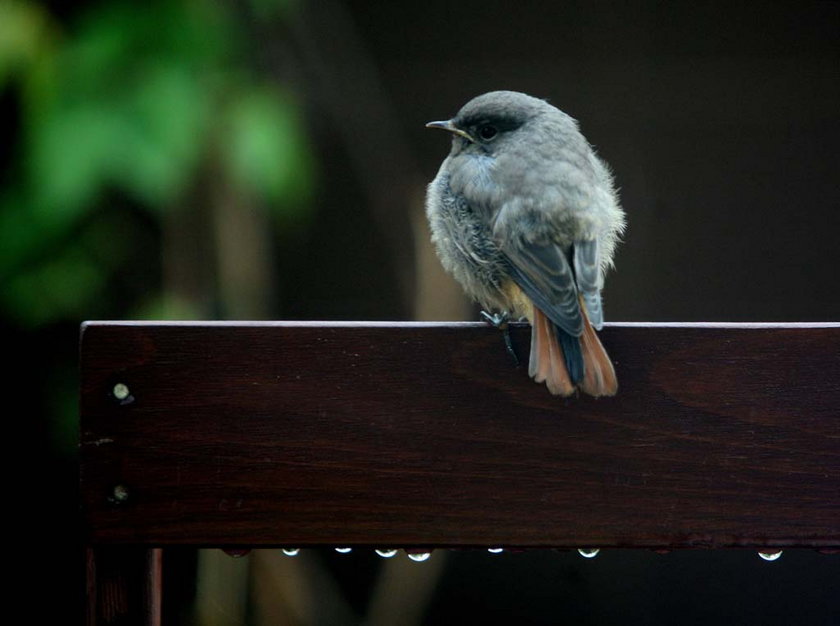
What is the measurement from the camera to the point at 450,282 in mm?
3953

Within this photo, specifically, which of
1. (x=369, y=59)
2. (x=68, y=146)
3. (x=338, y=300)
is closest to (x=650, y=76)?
(x=369, y=59)

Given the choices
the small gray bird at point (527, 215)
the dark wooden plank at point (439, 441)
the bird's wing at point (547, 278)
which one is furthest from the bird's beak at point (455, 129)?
the dark wooden plank at point (439, 441)

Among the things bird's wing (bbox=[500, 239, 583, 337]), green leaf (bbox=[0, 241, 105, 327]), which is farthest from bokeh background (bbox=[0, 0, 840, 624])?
Answer: bird's wing (bbox=[500, 239, 583, 337])

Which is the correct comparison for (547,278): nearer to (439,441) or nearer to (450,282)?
(439,441)

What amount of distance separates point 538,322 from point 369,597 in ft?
6.71

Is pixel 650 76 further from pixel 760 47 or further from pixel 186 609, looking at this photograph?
pixel 186 609

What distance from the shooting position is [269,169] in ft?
10.1

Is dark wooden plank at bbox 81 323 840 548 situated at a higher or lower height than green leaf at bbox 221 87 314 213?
lower

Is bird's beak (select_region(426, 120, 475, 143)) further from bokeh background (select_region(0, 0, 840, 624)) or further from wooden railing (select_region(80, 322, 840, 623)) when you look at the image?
wooden railing (select_region(80, 322, 840, 623))

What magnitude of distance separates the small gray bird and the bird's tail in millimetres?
77

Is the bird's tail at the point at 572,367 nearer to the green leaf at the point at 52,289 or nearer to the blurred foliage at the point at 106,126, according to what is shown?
the blurred foliage at the point at 106,126

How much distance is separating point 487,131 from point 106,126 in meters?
0.92

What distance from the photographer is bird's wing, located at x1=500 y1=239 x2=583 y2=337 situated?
2.10m

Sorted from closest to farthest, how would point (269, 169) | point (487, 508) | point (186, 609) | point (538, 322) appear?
point (487, 508) → point (538, 322) → point (269, 169) → point (186, 609)
